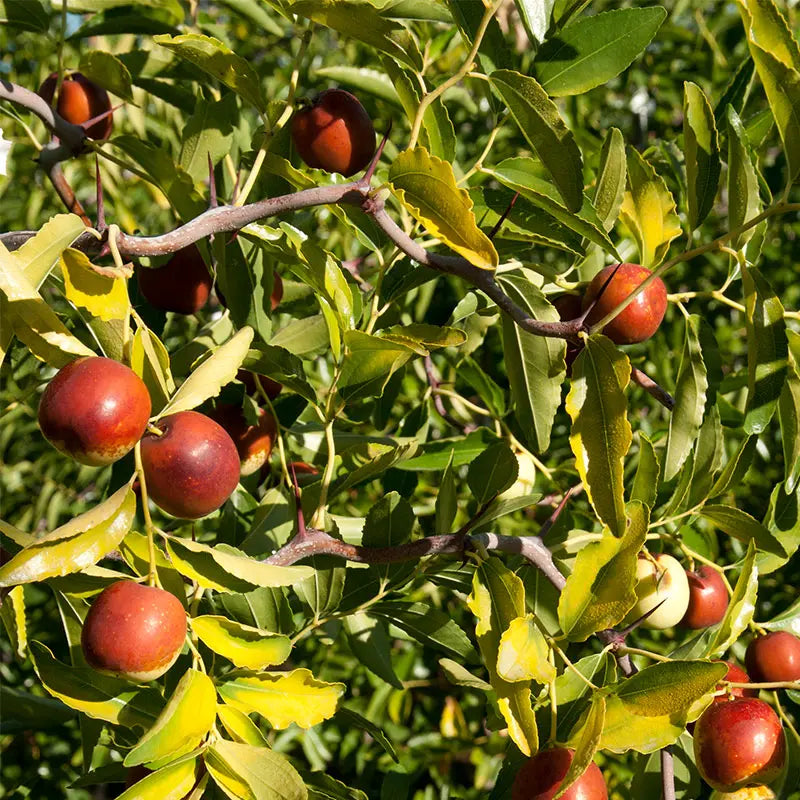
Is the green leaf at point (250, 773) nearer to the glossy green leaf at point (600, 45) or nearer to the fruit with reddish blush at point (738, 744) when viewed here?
the fruit with reddish blush at point (738, 744)

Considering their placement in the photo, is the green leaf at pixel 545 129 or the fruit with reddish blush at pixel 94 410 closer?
the fruit with reddish blush at pixel 94 410

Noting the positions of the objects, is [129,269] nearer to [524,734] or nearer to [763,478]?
[524,734]

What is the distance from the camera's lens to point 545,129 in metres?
0.82

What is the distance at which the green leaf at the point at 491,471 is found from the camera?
1095mm

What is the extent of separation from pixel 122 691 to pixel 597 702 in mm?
434

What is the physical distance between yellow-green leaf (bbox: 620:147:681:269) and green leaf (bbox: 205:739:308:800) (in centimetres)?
63

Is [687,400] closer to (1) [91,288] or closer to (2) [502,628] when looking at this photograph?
(2) [502,628]

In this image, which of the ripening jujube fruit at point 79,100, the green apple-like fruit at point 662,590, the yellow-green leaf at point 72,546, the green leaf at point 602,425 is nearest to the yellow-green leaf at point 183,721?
the yellow-green leaf at point 72,546

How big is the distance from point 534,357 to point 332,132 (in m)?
0.31

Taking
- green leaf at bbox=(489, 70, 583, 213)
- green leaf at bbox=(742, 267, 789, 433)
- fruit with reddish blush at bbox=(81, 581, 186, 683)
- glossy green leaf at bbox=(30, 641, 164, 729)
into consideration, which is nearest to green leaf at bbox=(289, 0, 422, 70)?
green leaf at bbox=(489, 70, 583, 213)

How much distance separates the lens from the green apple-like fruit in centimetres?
108

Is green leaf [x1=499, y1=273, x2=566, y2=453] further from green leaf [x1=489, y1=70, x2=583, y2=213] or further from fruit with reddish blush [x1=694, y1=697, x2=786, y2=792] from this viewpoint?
fruit with reddish blush [x1=694, y1=697, x2=786, y2=792]

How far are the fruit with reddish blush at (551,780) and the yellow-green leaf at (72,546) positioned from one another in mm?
433

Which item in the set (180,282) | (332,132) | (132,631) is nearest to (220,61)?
(332,132)
